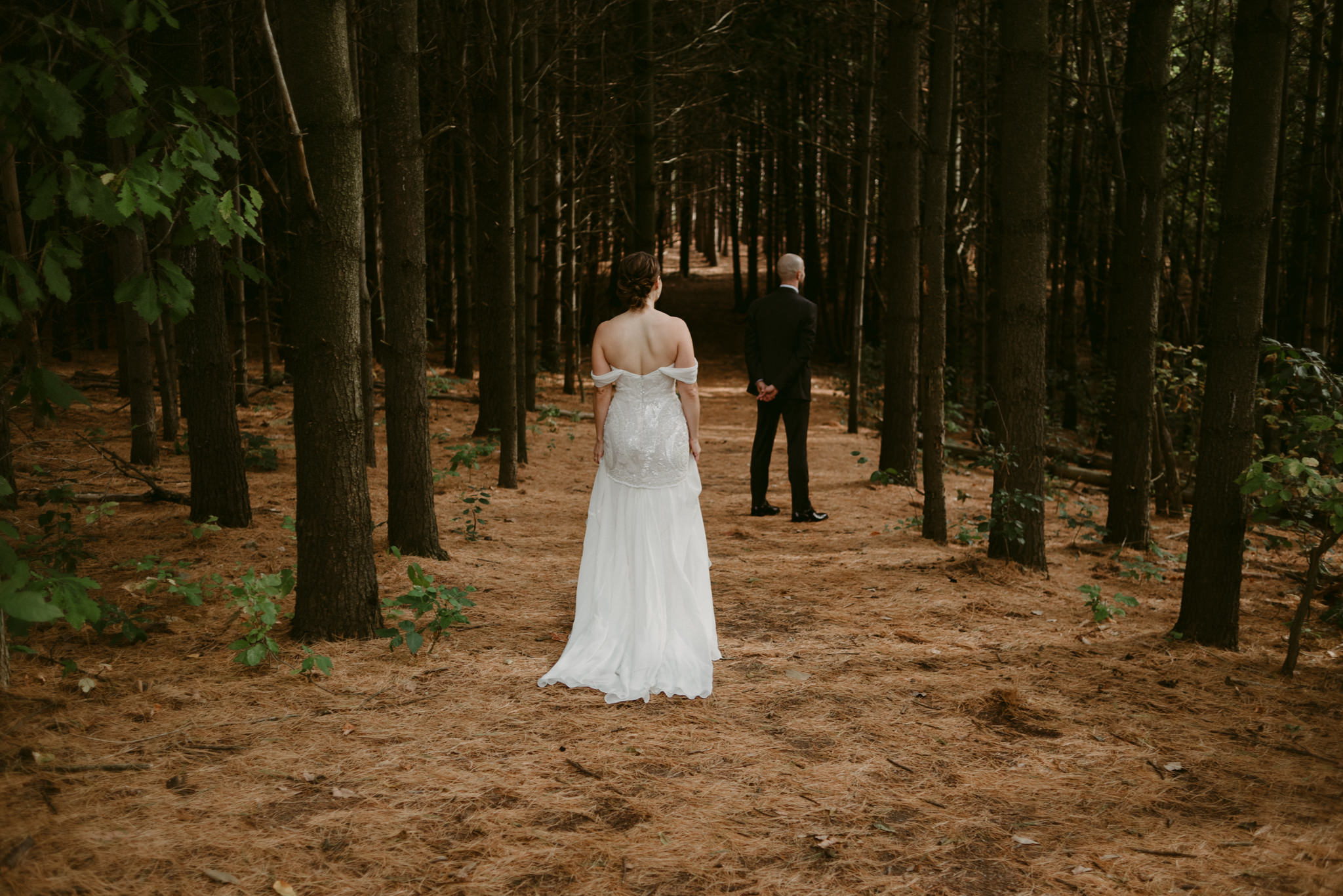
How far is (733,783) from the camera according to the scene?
3.63 meters

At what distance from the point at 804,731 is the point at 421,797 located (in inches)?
69.5

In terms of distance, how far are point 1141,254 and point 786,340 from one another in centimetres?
314

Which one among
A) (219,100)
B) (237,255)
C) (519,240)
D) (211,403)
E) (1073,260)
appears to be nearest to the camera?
(219,100)

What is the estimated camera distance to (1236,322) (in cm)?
523

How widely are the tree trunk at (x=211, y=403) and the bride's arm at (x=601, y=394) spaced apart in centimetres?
327

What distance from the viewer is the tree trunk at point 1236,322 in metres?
5.09

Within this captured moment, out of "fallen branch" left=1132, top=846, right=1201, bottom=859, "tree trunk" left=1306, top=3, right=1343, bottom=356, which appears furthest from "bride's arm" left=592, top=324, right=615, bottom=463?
"tree trunk" left=1306, top=3, right=1343, bottom=356

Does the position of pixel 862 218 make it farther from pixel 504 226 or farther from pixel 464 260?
pixel 464 260

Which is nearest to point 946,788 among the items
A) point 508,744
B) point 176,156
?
point 508,744

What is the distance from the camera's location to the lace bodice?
517 cm

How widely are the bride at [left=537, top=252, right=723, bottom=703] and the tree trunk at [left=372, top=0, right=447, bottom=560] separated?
75.6 inches

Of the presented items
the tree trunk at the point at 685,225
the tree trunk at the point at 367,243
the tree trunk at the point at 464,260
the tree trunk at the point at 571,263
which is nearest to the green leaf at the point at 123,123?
the tree trunk at the point at 367,243

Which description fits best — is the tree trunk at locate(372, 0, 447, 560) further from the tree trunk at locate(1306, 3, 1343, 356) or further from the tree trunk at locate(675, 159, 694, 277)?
the tree trunk at locate(675, 159, 694, 277)

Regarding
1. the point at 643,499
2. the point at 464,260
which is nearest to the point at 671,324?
the point at 643,499
